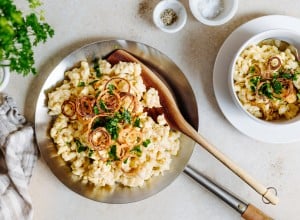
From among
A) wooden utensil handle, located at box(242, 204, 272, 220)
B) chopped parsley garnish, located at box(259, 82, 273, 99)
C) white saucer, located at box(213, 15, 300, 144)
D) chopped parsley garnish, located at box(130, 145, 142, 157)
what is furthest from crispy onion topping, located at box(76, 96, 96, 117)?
wooden utensil handle, located at box(242, 204, 272, 220)

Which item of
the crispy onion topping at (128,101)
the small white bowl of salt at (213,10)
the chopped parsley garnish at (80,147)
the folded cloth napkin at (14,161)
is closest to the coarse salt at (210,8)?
the small white bowl of salt at (213,10)

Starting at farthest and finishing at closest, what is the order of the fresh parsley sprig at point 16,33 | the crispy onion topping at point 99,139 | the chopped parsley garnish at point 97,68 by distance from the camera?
1. the chopped parsley garnish at point 97,68
2. the crispy onion topping at point 99,139
3. the fresh parsley sprig at point 16,33

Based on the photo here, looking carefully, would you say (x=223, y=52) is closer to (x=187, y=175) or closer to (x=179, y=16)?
(x=179, y=16)

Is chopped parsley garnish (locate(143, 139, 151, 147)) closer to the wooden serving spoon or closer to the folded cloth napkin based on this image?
the wooden serving spoon

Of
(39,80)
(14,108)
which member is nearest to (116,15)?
(39,80)

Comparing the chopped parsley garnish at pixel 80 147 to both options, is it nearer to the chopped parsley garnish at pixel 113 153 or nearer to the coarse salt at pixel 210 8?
the chopped parsley garnish at pixel 113 153

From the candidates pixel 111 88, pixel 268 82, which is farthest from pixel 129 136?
pixel 268 82

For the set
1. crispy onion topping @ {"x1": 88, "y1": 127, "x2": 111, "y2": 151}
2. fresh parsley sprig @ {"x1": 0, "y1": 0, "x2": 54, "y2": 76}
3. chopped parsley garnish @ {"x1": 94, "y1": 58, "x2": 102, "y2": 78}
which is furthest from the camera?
chopped parsley garnish @ {"x1": 94, "y1": 58, "x2": 102, "y2": 78}

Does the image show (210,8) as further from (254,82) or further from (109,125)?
(109,125)
